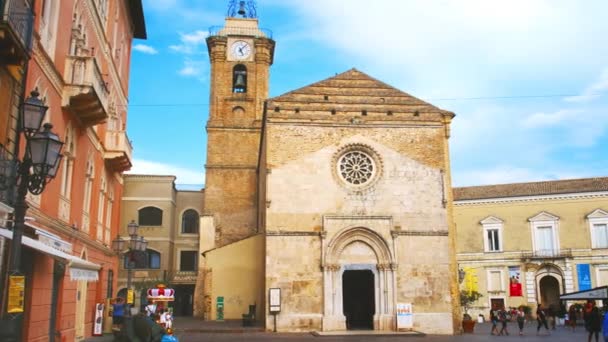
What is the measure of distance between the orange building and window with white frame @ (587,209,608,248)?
31.2m

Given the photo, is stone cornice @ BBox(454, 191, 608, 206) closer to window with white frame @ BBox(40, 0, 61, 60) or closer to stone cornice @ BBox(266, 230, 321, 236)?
stone cornice @ BBox(266, 230, 321, 236)

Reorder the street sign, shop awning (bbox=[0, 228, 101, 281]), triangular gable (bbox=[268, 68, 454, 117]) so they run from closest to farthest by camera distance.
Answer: shop awning (bbox=[0, 228, 101, 281])
triangular gable (bbox=[268, 68, 454, 117])
the street sign

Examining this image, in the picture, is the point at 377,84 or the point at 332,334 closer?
the point at 332,334

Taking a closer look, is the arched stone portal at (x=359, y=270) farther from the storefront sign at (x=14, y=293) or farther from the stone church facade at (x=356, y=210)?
the storefront sign at (x=14, y=293)

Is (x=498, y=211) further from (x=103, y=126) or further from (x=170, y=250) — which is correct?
(x=103, y=126)

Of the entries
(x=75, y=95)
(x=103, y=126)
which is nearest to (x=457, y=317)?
(x=103, y=126)

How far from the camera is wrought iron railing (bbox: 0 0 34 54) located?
8.45m

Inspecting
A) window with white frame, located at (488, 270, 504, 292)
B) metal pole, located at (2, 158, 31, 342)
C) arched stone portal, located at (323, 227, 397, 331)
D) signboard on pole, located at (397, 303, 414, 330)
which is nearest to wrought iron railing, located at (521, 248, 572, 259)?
window with white frame, located at (488, 270, 504, 292)

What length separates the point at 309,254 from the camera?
24031 mm

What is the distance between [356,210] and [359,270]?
2709mm

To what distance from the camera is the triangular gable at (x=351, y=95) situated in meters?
25.9

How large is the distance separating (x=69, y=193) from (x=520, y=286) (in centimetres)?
3318

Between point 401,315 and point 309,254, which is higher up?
point 309,254

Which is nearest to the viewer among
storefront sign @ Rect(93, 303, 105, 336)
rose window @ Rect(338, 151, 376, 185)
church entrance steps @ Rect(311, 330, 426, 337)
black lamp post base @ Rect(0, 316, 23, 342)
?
black lamp post base @ Rect(0, 316, 23, 342)
